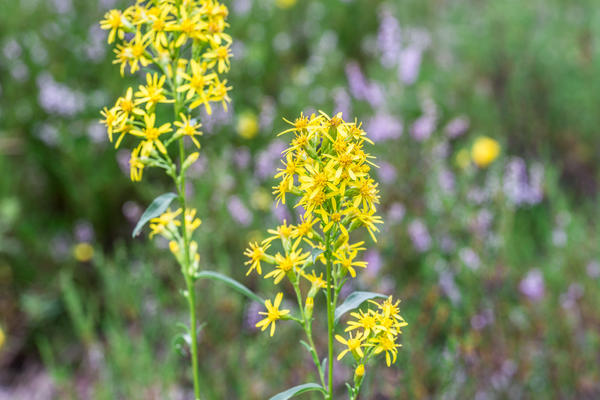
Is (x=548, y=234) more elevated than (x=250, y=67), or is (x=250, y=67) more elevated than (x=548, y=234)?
(x=250, y=67)

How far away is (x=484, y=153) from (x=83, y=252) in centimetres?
261

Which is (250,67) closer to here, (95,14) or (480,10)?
(95,14)

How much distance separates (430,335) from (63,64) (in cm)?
358

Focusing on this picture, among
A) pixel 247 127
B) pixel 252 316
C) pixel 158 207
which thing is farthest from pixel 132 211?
pixel 158 207

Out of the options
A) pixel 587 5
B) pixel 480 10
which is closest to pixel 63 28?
pixel 480 10

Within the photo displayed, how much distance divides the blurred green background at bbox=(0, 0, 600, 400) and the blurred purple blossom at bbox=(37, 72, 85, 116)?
0.06ft

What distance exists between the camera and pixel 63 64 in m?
4.59

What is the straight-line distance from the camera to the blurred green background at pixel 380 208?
268 cm

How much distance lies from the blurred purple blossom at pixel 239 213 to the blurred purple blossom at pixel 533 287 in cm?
156

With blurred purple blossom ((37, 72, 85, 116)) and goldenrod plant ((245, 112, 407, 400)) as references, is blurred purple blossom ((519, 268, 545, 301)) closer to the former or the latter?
goldenrod plant ((245, 112, 407, 400))

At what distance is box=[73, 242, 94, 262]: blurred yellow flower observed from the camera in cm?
358

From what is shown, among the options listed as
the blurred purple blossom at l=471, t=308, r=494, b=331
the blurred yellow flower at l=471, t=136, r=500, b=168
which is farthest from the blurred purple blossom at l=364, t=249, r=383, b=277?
the blurred yellow flower at l=471, t=136, r=500, b=168

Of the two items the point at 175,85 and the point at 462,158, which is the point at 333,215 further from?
the point at 462,158

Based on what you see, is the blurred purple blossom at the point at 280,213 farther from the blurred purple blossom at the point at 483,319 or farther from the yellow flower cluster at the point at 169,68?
the yellow flower cluster at the point at 169,68
